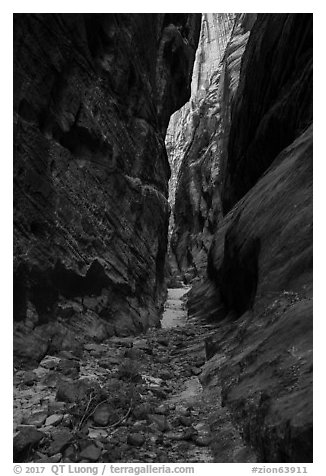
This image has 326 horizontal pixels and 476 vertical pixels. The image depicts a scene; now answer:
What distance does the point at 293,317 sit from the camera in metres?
7.18

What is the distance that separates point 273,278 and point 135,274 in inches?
357

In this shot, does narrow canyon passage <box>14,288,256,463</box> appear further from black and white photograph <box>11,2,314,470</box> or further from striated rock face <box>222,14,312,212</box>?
striated rock face <box>222,14,312,212</box>

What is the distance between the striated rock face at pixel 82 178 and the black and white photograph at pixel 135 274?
0.07 meters

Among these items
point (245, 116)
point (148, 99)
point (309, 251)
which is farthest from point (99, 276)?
point (245, 116)

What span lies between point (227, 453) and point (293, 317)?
2968mm

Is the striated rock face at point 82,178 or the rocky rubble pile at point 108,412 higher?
the striated rock face at point 82,178

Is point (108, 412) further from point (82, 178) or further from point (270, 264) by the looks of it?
point (82, 178)

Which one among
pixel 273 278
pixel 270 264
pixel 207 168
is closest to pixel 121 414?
pixel 273 278

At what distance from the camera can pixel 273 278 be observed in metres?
9.56

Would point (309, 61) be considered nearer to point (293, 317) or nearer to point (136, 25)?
point (136, 25)

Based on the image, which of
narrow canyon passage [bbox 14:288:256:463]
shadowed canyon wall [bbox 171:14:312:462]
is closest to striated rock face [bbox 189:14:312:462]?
shadowed canyon wall [bbox 171:14:312:462]

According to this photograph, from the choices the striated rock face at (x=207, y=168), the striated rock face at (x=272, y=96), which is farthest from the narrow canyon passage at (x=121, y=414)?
the striated rock face at (x=207, y=168)

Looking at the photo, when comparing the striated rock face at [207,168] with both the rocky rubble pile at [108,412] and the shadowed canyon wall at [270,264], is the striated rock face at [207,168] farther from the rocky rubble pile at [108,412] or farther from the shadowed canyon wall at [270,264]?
the rocky rubble pile at [108,412]

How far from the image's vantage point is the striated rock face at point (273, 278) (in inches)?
220
